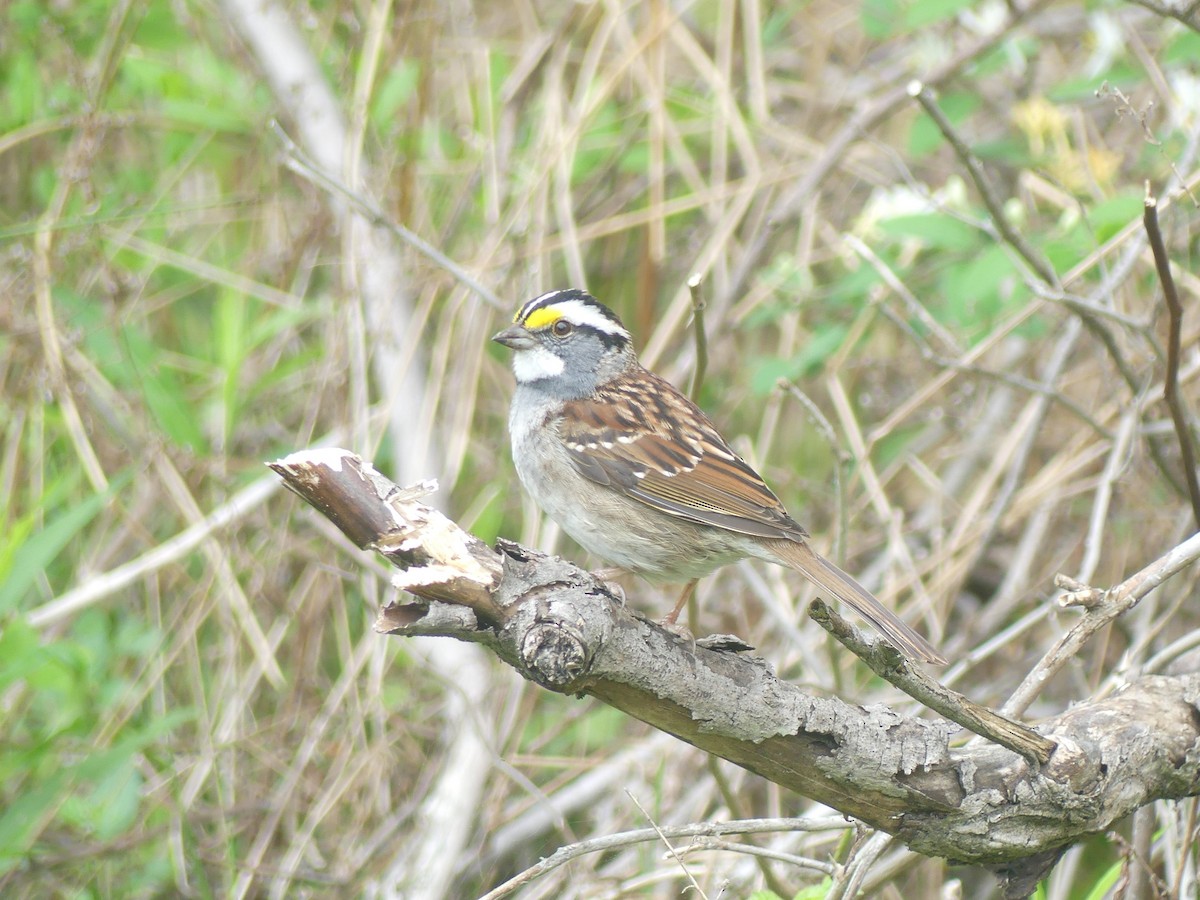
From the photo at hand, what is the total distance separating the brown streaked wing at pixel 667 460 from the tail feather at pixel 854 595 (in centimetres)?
5

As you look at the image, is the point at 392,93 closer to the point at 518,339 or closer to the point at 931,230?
the point at 518,339

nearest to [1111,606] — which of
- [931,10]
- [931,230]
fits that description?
[931,230]

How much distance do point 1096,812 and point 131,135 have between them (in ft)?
17.3

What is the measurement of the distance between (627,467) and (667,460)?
0.14 metres

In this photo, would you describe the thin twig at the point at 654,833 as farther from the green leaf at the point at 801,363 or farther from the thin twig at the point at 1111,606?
the green leaf at the point at 801,363

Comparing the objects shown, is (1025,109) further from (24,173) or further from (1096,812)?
(24,173)

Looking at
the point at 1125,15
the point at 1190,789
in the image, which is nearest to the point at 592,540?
the point at 1190,789

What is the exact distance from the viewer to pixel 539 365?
3.94m

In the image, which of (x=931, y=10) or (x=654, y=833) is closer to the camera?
(x=654, y=833)

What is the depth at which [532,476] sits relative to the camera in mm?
3639

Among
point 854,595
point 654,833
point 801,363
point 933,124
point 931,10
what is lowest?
point 654,833

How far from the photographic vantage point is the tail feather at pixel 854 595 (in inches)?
114

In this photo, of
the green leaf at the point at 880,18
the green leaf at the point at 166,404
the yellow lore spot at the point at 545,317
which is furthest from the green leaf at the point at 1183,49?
the green leaf at the point at 166,404

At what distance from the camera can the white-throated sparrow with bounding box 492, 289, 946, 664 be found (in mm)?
3410
